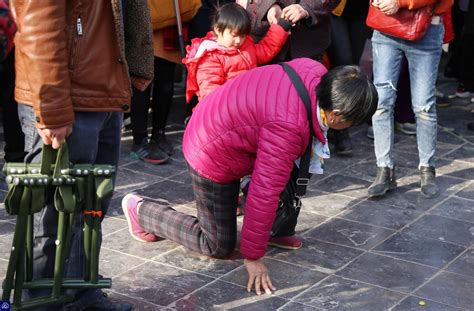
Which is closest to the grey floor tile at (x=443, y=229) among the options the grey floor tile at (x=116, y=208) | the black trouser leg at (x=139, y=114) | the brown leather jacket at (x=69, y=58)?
the grey floor tile at (x=116, y=208)

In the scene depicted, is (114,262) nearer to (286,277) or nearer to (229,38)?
(286,277)

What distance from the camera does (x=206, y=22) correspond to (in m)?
6.82

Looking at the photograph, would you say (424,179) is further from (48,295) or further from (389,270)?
(48,295)

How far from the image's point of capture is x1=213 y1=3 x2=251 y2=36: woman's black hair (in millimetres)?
5480

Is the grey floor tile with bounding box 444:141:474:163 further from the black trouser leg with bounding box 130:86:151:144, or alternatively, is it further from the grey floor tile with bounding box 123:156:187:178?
the black trouser leg with bounding box 130:86:151:144

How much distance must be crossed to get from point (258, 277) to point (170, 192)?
1.68 m

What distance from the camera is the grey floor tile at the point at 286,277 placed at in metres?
4.62

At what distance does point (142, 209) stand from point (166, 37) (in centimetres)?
186

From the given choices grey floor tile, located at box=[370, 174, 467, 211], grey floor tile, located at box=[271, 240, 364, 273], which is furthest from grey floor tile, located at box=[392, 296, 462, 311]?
grey floor tile, located at box=[370, 174, 467, 211]

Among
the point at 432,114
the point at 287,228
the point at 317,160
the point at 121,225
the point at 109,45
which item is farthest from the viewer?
the point at 432,114

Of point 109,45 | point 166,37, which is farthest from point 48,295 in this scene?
point 166,37

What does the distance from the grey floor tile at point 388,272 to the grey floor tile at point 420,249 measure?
3.5 inches

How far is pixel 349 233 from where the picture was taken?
545 centimetres

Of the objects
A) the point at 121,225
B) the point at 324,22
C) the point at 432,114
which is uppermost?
the point at 324,22
